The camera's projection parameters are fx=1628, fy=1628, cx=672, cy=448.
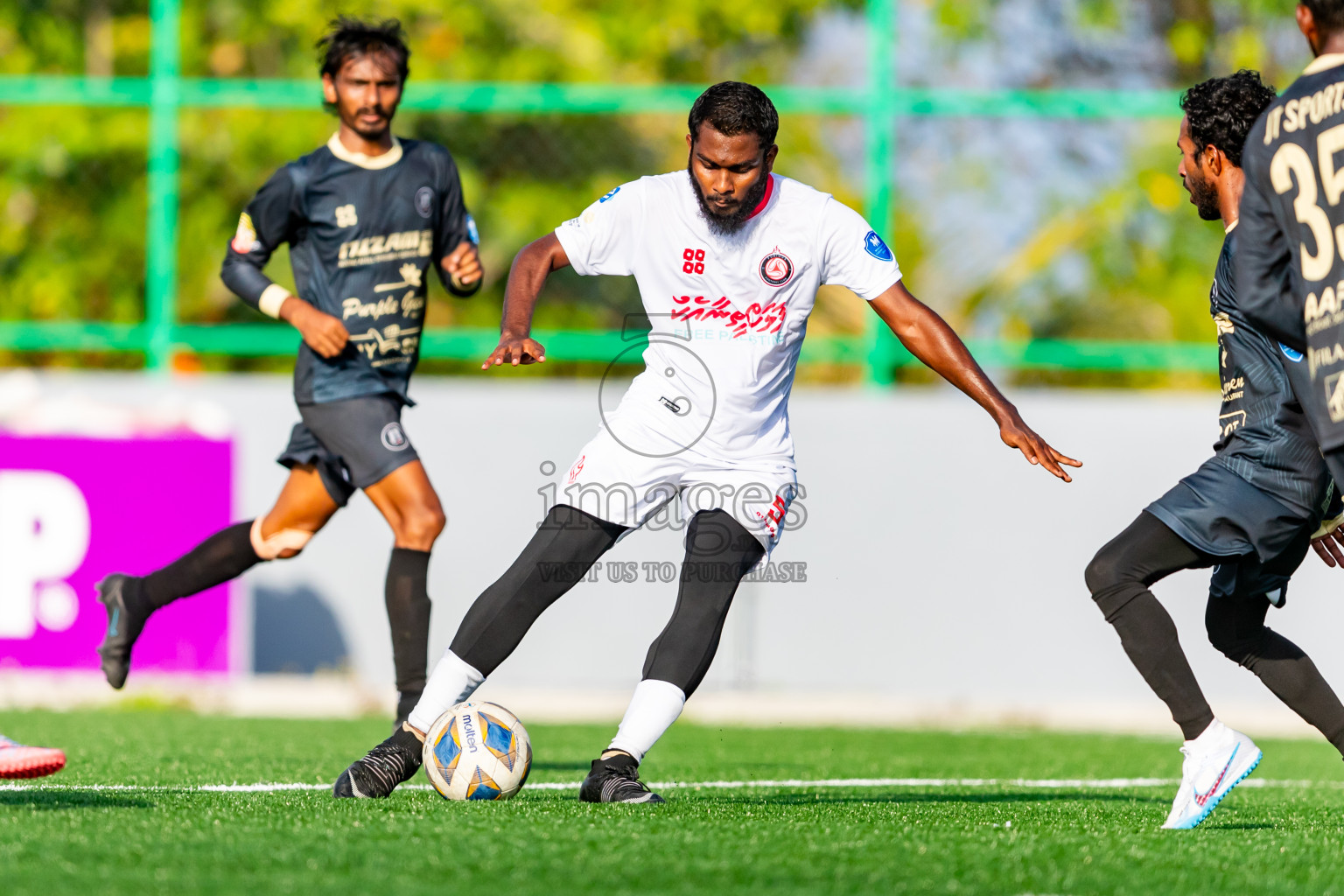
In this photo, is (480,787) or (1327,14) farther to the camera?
(480,787)

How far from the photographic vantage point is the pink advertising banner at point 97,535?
28.3ft

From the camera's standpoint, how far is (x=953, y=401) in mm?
9414

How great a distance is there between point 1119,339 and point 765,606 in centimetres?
270

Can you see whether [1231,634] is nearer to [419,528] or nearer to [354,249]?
[419,528]

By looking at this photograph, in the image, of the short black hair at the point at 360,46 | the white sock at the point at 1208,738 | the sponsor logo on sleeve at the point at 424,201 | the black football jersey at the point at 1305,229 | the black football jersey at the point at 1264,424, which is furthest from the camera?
the sponsor logo on sleeve at the point at 424,201

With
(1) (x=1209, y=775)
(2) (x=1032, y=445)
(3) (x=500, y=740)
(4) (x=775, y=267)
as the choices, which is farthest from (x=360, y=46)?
(1) (x=1209, y=775)

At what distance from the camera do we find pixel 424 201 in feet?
20.6

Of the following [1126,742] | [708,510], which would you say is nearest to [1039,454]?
[708,510]

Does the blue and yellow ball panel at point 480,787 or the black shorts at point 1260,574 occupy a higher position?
the black shorts at point 1260,574

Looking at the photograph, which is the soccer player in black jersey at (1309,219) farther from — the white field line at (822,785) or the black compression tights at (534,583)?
the white field line at (822,785)

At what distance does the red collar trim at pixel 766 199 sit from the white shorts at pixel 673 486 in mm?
713

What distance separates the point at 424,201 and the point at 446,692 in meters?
2.30

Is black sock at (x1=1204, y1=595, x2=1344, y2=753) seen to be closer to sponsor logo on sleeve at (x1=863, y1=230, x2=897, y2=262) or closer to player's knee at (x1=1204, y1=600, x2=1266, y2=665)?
player's knee at (x1=1204, y1=600, x2=1266, y2=665)

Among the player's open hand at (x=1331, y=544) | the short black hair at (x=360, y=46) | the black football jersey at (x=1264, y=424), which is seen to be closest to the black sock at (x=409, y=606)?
the short black hair at (x=360, y=46)
